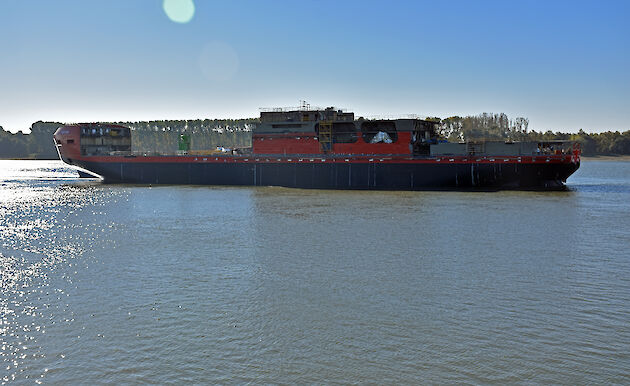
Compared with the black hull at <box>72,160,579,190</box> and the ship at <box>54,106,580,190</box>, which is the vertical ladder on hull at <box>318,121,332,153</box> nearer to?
the ship at <box>54,106,580,190</box>

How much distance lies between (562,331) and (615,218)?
931 inches

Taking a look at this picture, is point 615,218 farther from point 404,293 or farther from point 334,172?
point 334,172

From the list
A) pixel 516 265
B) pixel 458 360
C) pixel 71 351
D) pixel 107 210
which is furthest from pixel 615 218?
pixel 107 210

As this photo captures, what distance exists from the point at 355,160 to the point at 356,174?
5.19 feet

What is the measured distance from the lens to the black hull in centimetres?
5141

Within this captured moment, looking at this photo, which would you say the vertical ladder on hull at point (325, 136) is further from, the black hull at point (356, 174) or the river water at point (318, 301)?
the river water at point (318, 301)

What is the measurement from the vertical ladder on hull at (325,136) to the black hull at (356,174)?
208 centimetres

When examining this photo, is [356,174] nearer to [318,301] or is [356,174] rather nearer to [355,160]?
[355,160]

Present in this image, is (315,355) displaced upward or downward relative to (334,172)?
downward

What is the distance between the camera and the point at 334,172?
5628 centimetres

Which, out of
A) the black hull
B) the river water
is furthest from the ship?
the river water

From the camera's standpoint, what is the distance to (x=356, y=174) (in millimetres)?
55344

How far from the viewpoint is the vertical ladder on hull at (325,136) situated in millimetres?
56219

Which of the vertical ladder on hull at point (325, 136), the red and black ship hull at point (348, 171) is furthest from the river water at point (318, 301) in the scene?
the vertical ladder on hull at point (325, 136)
